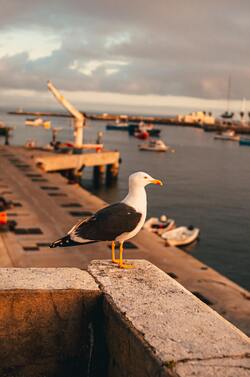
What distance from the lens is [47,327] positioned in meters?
5.91

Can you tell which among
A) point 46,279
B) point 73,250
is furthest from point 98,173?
point 46,279

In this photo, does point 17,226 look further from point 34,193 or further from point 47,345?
point 47,345

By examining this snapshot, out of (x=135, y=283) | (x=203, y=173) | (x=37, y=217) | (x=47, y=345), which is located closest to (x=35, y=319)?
(x=47, y=345)

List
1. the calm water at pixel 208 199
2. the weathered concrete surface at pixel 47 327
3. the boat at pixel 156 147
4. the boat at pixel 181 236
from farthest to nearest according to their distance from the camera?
the boat at pixel 156 147
the boat at pixel 181 236
the calm water at pixel 208 199
the weathered concrete surface at pixel 47 327

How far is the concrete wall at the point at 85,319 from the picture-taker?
5246 mm

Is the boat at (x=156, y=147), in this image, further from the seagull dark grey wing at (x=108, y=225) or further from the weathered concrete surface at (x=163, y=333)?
the weathered concrete surface at (x=163, y=333)

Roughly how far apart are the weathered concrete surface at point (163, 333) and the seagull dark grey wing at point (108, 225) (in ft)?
1.94

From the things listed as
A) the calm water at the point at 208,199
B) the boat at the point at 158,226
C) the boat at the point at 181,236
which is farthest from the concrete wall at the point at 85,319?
the boat at the point at 158,226

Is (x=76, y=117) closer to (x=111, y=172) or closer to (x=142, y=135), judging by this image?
(x=111, y=172)

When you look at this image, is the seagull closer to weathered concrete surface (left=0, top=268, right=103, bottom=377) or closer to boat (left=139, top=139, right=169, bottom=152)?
weathered concrete surface (left=0, top=268, right=103, bottom=377)

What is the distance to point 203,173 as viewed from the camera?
94188 millimetres

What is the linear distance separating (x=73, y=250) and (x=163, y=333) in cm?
2390

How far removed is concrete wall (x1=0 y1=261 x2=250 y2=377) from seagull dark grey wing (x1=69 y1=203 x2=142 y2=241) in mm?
641

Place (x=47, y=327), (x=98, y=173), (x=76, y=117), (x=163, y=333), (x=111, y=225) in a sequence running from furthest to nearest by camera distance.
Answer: (x=76, y=117) < (x=98, y=173) < (x=111, y=225) < (x=47, y=327) < (x=163, y=333)
